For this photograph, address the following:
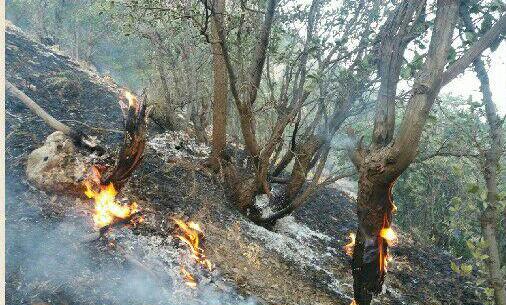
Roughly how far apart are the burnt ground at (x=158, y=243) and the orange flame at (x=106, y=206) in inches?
5.6

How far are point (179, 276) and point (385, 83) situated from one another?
2989mm

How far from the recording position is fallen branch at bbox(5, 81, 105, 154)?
195 inches

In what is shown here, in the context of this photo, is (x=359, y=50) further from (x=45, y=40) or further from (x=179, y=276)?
(x=45, y=40)

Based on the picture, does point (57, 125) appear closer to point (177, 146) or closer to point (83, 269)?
point (83, 269)

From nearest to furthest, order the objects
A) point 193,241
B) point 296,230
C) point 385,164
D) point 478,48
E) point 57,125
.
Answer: point 478,48, point 385,164, point 193,241, point 57,125, point 296,230

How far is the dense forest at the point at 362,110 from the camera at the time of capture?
12.2 feet

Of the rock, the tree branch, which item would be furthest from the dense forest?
the rock

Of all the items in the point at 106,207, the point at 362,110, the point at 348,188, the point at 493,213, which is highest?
the point at 348,188

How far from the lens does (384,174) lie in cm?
395

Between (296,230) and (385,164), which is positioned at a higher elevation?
(296,230)

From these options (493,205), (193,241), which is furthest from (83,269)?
(493,205)

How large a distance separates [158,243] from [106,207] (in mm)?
744

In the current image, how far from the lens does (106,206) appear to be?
461cm

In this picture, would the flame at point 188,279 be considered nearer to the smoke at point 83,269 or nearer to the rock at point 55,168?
the smoke at point 83,269
